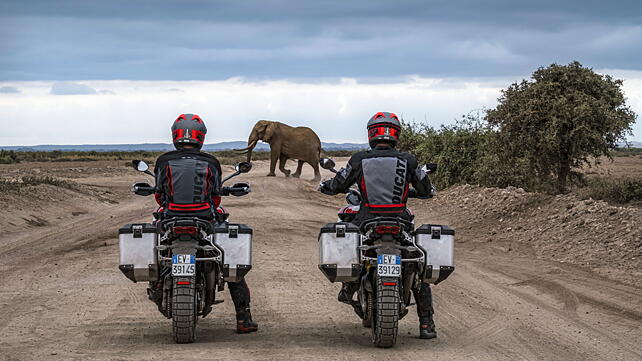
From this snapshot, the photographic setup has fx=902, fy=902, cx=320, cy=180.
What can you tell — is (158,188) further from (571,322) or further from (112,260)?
(112,260)

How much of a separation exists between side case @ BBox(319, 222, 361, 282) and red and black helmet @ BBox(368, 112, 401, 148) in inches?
37.8

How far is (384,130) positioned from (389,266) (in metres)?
1.47

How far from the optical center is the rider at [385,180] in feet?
27.9

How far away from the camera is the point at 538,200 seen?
19156 mm

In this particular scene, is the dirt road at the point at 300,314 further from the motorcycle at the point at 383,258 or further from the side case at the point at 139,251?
the side case at the point at 139,251

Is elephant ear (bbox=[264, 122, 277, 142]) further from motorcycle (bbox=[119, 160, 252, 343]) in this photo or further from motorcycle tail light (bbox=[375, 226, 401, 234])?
motorcycle tail light (bbox=[375, 226, 401, 234])

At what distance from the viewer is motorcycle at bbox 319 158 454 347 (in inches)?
319

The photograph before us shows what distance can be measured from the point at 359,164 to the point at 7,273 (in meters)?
7.10

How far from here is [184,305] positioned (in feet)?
26.5

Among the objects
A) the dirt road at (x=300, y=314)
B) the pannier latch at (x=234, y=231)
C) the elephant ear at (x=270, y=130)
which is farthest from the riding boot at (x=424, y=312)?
the elephant ear at (x=270, y=130)

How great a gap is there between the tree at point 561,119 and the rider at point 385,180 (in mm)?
10765

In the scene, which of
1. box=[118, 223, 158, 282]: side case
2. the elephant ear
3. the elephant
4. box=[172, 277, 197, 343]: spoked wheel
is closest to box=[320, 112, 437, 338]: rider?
box=[172, 277, 197, 343]: spoked wheel

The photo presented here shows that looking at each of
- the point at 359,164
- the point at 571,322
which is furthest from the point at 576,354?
the point at 359,164

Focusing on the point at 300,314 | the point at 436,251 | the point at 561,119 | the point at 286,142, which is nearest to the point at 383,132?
the point at 436,251
